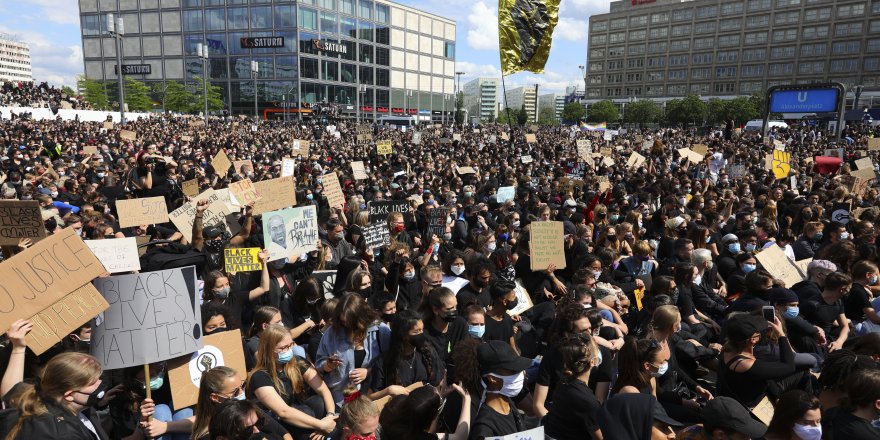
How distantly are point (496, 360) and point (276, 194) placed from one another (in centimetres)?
626

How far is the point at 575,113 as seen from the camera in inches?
3895

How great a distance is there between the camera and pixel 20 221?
5621mm

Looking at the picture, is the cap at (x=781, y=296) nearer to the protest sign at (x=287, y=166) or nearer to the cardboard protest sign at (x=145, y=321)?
the cardboard protest sign at (x=145, y=321)

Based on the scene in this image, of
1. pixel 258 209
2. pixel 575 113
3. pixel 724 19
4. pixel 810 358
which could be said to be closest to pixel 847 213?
pixel 810 358

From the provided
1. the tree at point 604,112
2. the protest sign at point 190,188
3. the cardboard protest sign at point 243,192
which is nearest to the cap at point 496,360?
the cardboard protest sign at point 243,192

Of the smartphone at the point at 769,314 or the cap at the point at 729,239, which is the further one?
the cap at the point at 729,239

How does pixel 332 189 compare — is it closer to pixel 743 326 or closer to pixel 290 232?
pixel 290 232

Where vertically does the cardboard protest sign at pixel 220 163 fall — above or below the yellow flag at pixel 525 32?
below

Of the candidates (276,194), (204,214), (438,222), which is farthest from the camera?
(276,194)

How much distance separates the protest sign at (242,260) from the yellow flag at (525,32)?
8.70 m

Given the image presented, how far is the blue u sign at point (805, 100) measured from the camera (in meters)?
24.5

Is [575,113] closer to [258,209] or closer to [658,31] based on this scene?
[658,31]

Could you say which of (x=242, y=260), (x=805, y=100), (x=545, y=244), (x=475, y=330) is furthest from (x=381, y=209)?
(x=805, y=100)

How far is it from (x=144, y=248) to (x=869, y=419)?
779cm
